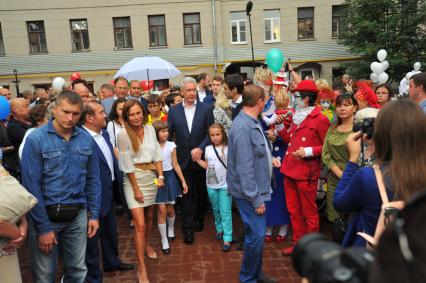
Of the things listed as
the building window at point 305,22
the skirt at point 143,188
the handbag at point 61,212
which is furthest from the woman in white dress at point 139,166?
the building window at point 305,22

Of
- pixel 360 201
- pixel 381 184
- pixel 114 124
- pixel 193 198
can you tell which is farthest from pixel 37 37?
pixel 381 184

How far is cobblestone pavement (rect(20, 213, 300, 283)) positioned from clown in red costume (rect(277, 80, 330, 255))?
350 millimetres

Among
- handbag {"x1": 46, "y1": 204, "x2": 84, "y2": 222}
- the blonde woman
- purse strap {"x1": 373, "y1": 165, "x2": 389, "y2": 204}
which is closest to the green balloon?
the blonde woman

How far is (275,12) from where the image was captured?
2292 centimetres

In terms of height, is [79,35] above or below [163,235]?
above

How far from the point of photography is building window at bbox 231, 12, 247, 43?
2262 centimetres

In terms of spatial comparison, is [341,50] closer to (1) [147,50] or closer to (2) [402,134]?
(1) [147,50]

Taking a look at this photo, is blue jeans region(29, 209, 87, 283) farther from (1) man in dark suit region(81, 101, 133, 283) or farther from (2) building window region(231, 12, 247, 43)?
(2) building window region(231, 12, 247, 43)

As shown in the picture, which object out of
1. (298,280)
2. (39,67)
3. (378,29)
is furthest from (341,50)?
(298,280)

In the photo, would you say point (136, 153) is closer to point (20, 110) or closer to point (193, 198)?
point (193, 198)

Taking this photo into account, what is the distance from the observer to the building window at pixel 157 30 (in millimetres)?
22344

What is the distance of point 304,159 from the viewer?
427cm

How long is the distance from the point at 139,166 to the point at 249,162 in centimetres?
129

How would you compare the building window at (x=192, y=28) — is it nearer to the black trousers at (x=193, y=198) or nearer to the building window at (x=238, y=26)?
the building window at (x=238, y=26)
